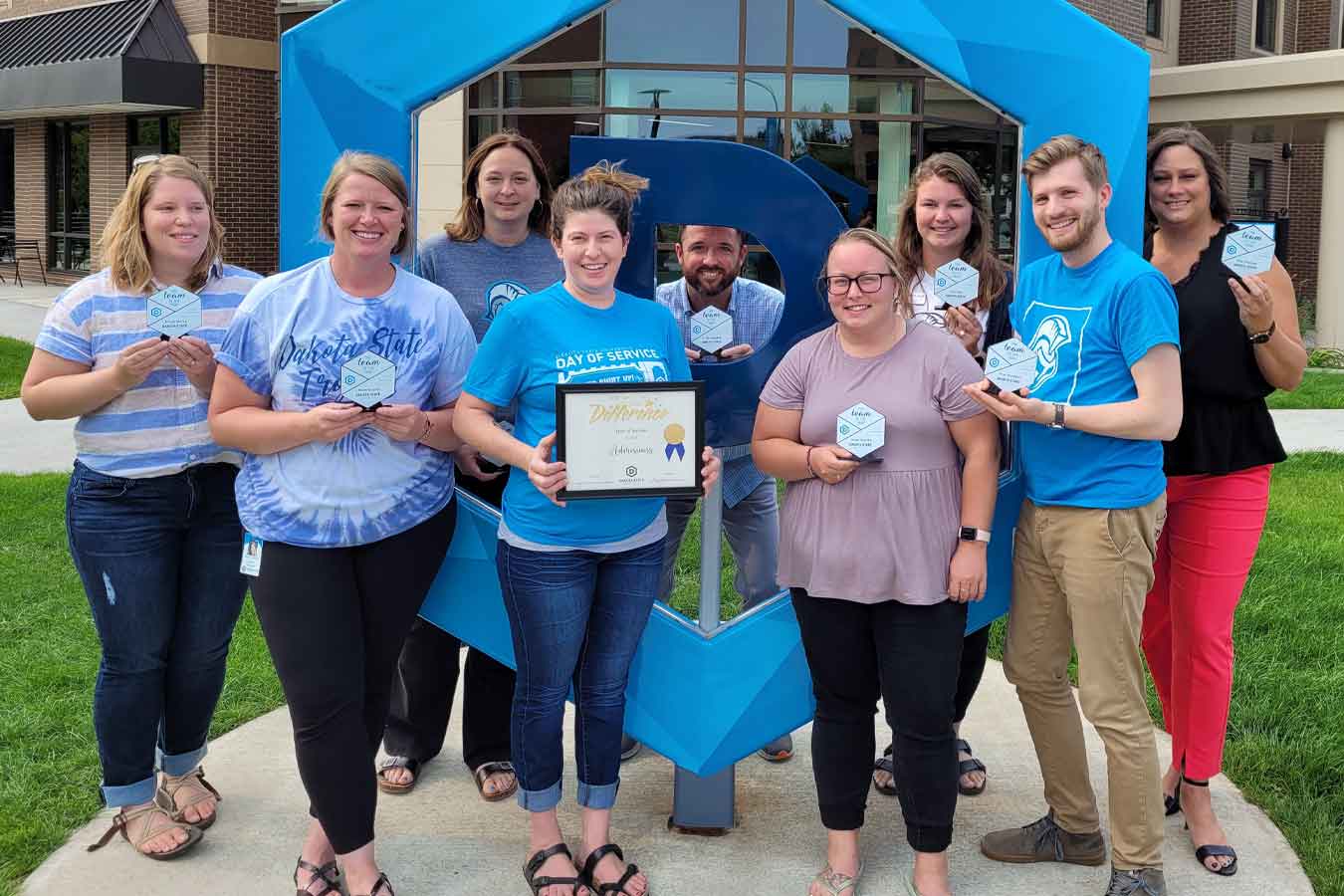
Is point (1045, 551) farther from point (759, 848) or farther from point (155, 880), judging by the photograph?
point (155, 880)

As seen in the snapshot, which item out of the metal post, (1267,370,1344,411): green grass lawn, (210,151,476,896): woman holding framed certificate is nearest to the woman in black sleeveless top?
the metal post

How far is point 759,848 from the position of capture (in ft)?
11.8

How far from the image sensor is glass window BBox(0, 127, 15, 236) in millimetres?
26219

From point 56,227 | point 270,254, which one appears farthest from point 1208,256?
point 56,227

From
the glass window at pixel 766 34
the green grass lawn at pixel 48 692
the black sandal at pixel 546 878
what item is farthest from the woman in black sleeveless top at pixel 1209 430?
the glass window at pixel 766 34

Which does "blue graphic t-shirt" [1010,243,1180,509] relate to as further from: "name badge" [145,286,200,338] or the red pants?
"name badge" [145,286,200,338]

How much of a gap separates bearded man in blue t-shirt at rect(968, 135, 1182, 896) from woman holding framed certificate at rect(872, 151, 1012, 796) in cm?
20

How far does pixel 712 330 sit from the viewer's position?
3646 millimetres

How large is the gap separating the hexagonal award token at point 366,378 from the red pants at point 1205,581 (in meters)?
2.06

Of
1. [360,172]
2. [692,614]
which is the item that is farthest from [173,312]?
[692,614]

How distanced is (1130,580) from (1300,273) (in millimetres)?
23761

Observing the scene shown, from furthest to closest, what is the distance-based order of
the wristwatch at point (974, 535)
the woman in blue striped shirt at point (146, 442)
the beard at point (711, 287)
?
the beard at point (711, 287) → the woman in blue striped shirt at point (146, 442) → the wristwatch at point (974, 535)

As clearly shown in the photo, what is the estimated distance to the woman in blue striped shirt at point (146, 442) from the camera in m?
3.17

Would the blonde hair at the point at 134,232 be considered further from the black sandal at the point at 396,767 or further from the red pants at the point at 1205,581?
the red pants at the point at 1205,581
